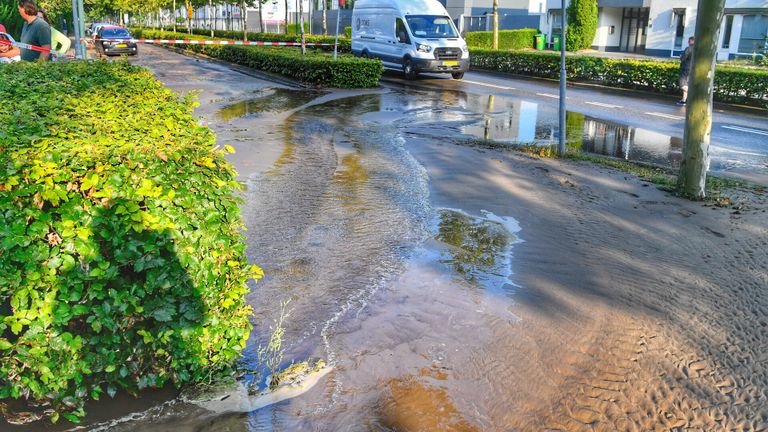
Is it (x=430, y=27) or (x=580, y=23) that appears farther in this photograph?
(x=580, y=23)

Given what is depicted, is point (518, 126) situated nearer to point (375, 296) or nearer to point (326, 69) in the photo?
point (326, 69)

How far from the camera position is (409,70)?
23172 millimetres

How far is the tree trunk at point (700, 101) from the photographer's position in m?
7.89

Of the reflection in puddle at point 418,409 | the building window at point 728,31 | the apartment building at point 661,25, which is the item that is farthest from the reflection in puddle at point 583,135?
the building window at point 728,31

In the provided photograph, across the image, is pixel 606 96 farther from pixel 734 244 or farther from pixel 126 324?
pixel 126 324

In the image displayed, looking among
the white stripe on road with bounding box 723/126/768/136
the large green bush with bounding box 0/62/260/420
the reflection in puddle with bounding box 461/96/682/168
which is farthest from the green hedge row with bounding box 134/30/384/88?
the large green bush with bounding box 0/62/260/420

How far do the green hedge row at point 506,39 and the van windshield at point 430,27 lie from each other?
17.5 metres

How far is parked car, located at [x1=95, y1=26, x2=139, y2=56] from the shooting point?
35.3 meters

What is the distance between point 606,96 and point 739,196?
11.8 metres

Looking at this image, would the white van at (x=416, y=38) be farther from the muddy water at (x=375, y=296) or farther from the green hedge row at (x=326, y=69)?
the muddy water at (x=375, y=296)

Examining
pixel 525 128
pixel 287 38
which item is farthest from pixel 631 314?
pixel 287 38

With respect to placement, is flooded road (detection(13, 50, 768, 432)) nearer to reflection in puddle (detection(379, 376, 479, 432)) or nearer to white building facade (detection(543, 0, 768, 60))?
reflection in puddle (detection(379, 376, 479, 432))

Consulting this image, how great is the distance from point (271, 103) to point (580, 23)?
27551mm

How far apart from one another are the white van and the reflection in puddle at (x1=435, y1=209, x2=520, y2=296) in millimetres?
15799
